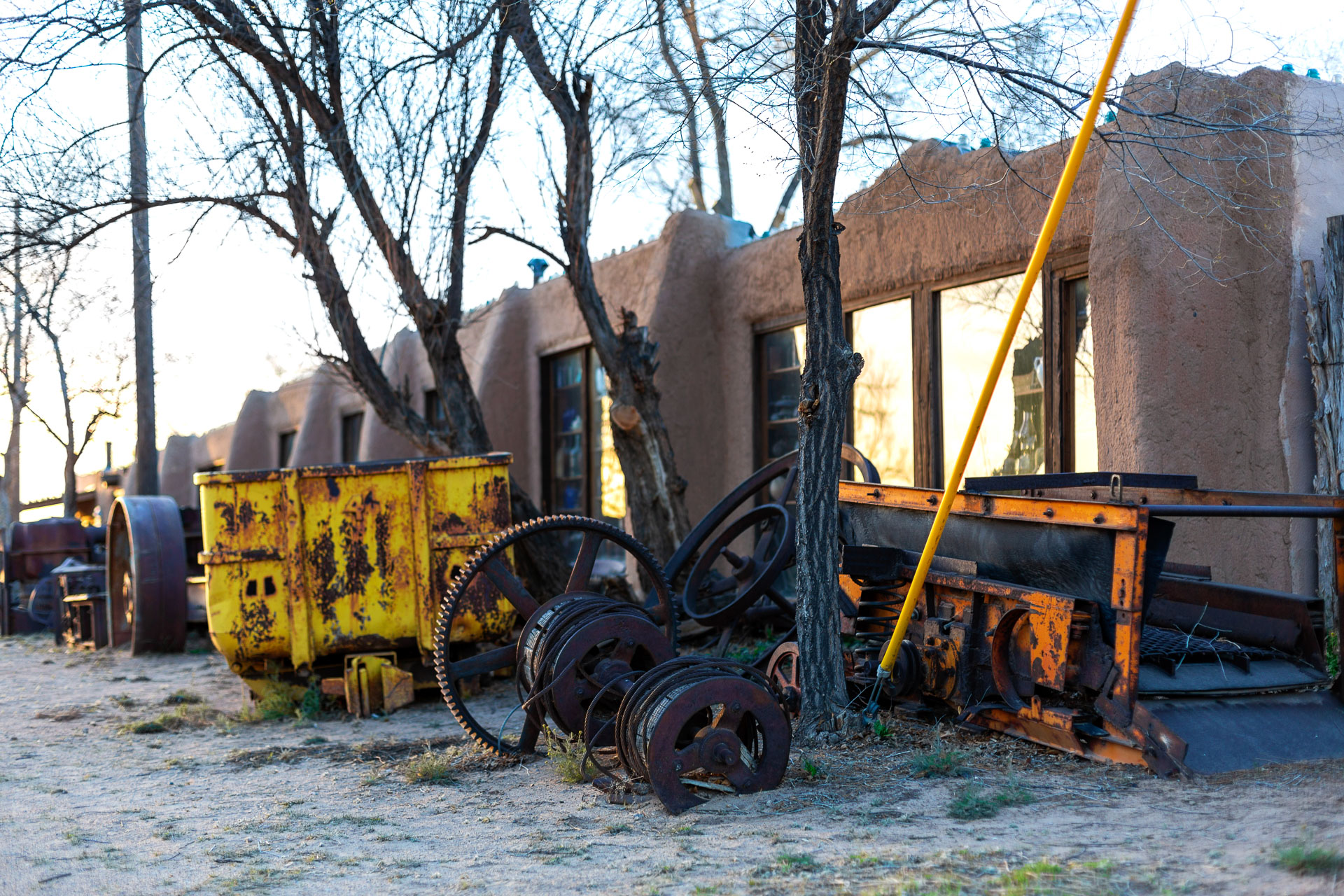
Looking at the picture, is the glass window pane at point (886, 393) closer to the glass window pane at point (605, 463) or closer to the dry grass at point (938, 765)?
the glass window pane at point (605, 463)

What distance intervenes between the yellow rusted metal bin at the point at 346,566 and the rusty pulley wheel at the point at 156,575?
3.20 metres

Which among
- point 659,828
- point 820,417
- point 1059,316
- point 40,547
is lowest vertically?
point 659,828

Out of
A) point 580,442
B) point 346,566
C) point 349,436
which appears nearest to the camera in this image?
point 346,566

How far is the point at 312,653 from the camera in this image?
6.72 meters

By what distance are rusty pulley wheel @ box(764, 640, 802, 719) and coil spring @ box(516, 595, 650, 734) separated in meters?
0.74

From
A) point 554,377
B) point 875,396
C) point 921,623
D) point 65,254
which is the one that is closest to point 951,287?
point 875,396

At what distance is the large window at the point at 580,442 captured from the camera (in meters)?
11.4

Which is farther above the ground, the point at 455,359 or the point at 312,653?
the point at 455,359

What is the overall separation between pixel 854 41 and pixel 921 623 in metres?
2.60

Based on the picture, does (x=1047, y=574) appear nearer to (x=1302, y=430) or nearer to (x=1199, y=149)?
(x=1302, y=430)

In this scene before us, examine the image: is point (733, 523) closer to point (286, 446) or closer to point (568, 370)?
point (568, 370)

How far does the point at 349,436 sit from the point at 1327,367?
46.2 ft

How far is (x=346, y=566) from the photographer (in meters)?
6.77

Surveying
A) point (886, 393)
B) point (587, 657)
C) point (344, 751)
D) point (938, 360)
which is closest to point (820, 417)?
point (587, 657)
